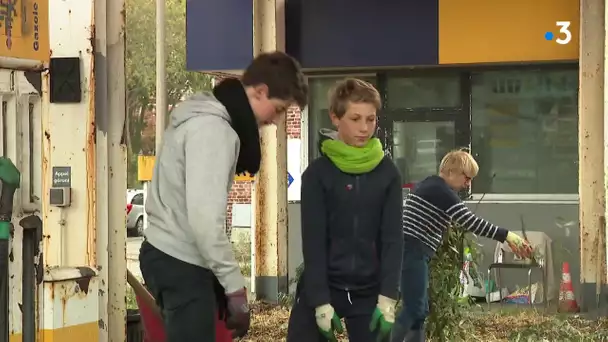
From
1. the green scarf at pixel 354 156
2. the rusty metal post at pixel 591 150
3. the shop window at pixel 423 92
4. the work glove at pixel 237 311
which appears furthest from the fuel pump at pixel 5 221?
the shop window at pixel 423 92

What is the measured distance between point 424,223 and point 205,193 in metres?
3.25

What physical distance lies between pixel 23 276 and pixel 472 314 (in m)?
7.85

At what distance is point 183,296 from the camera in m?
4.14

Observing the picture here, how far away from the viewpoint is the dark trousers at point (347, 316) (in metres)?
4.84

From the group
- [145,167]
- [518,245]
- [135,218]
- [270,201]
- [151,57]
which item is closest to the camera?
[518,245]

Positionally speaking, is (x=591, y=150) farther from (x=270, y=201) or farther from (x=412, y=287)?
(x=412, y=287)

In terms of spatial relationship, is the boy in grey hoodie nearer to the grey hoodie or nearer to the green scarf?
the grey hoodie

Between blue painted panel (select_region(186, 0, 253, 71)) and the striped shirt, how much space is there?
6.47m

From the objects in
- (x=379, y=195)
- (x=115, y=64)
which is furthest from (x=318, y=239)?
(x=115, y=64)

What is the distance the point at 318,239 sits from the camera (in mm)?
4809

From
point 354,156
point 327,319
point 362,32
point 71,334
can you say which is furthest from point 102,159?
point 362,32

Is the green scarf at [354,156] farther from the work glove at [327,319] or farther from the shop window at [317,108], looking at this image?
the shop window at [317,108]

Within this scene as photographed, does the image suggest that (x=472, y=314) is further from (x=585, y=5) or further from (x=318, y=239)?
(x=318, y=239)

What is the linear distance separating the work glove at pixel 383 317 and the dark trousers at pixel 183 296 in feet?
2.91
